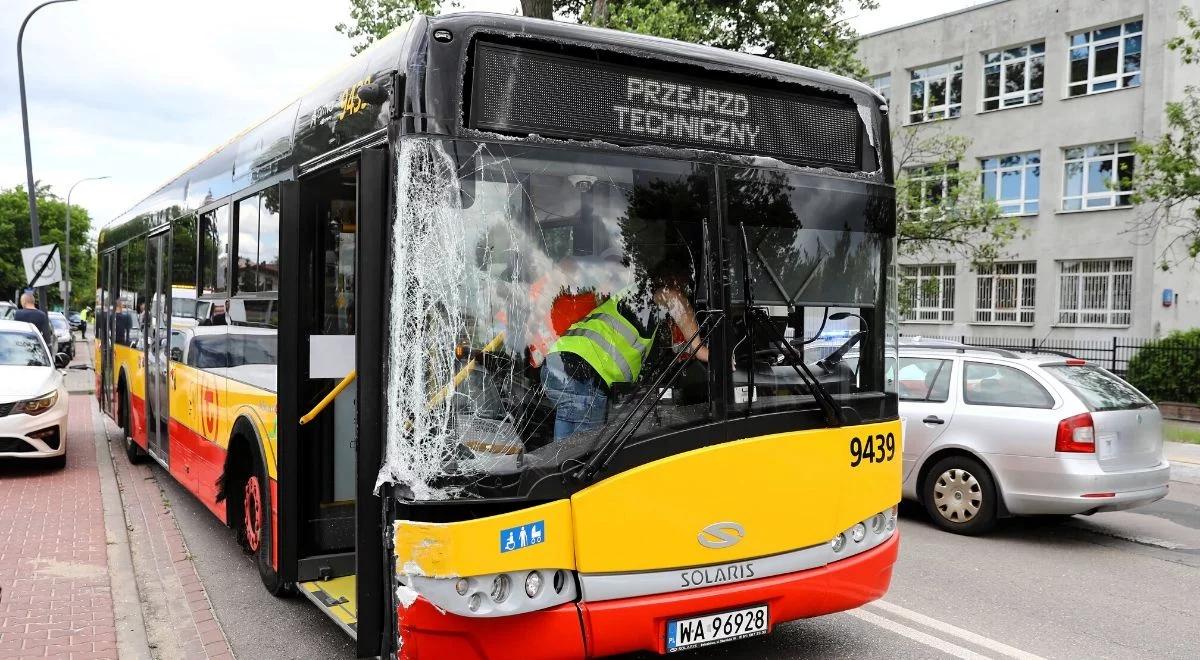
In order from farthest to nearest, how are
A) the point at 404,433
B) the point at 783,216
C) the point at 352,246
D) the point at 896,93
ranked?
1. the point at 896,93
2. the point at 352,246
3. the point at 783,216
4. the point at 404,433

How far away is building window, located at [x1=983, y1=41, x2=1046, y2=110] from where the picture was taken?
3005cm

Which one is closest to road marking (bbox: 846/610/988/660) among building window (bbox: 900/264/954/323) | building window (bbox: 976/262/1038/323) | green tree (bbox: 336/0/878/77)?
green tree (bbox: 336/0/878/77)

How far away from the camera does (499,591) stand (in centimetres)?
365

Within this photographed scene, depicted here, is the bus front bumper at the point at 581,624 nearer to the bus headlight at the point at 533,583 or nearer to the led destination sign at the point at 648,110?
the bus headlight at the point at 533,583

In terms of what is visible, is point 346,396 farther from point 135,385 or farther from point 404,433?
point 135,385

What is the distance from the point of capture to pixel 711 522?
3996 mm

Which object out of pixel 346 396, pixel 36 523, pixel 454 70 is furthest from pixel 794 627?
pixel 36 523

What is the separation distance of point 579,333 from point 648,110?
1.02 m

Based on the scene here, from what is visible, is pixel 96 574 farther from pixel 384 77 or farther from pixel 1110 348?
pixel 1110 348

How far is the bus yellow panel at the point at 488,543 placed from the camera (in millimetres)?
3543

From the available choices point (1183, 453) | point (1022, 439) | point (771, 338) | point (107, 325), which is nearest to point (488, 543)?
point (771, 338)

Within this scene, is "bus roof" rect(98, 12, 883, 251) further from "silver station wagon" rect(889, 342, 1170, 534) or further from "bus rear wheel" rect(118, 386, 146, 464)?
"bus rear wheel" rect(118, 386, 146, 464)

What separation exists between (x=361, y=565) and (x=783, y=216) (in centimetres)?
232

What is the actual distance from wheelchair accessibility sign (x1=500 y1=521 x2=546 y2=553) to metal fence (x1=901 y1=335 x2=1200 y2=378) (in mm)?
18142
